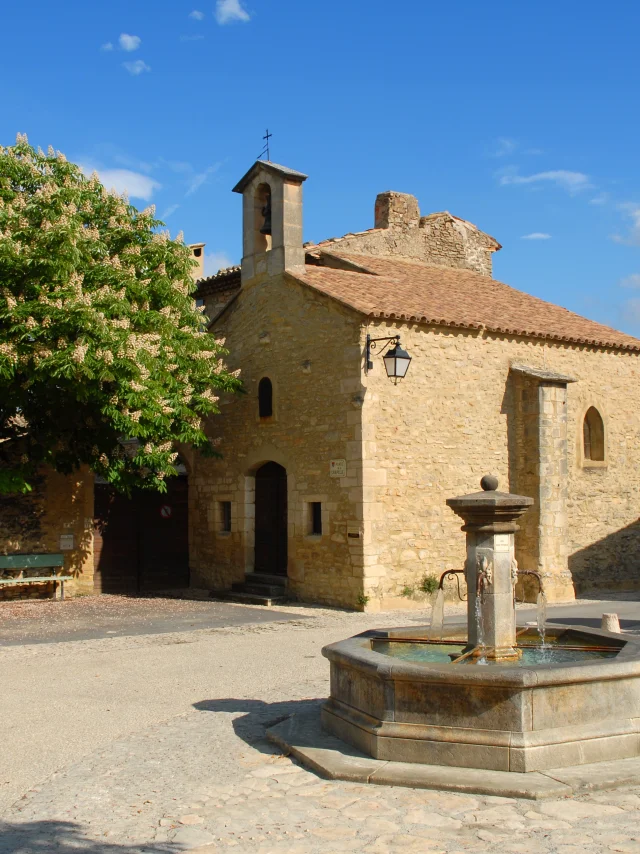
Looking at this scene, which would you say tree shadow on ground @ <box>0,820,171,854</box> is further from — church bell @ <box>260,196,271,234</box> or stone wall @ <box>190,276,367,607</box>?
church bell @ <box>260,196,271,234</box>

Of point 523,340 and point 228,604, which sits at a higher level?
point 523,340

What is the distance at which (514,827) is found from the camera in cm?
468

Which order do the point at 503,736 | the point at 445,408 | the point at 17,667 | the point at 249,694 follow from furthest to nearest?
the point at 445,408, the point at 17,667, the point at 249,694, the point at 503,736

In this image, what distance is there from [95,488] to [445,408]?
6839mm

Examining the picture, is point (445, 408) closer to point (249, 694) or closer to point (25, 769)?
point (249, 694)

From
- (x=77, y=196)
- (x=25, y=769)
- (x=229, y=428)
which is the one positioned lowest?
(x=25, y=769)

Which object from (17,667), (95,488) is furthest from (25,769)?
(95,488)

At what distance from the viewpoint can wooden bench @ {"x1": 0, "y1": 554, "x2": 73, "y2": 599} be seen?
50.0 feet

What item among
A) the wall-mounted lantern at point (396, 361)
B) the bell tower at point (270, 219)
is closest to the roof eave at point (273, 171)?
the bell tower at point (270, 219)

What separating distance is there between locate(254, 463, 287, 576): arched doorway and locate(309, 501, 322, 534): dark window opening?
1168 millimetres

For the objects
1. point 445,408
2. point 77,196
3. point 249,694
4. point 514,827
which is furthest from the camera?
point 445,408

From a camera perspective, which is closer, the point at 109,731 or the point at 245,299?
the point at 109,731

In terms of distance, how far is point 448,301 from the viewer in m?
16.1

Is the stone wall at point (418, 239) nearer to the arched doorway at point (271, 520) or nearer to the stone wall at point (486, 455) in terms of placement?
the stone wall at point (486, 455)
